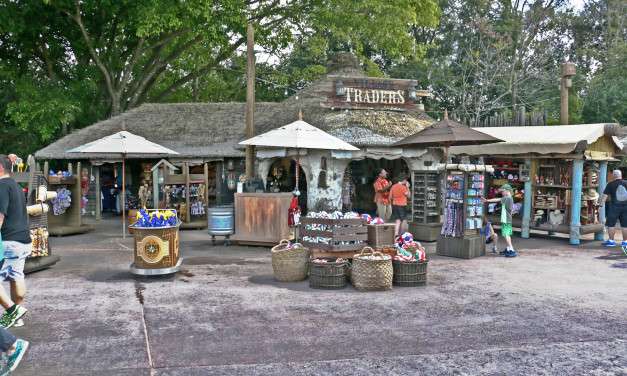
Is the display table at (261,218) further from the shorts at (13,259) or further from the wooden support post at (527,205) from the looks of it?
the wooden support post at (527,205)

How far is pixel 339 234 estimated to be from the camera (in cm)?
891

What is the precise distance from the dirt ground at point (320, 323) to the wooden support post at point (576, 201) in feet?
10.7

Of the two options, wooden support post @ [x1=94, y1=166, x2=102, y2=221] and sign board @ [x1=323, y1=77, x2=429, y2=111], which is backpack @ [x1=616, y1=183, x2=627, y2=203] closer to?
sign board @ [x1=323, y1=77, x2=429, y2=111]

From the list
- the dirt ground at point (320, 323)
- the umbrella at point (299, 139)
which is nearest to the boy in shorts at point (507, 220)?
the dirt ground at point (320, 323)

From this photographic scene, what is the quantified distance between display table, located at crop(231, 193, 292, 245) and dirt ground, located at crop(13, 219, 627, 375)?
219 cm

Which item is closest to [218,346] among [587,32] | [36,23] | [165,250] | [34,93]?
[165,250]

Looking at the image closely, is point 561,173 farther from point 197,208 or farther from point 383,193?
point 197,208

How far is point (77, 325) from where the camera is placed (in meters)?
6.27

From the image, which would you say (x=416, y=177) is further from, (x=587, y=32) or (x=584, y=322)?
(x=587, y=32)

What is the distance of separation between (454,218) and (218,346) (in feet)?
22.8

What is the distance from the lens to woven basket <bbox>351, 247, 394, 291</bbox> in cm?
805

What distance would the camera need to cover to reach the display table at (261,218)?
12.0 meters

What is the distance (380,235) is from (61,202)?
916cm

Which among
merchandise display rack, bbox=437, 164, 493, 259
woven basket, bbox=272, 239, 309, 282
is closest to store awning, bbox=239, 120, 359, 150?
merchandise display rack, bbox=437, 164, 493, 259
